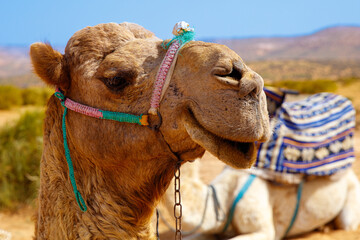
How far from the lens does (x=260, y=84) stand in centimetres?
149

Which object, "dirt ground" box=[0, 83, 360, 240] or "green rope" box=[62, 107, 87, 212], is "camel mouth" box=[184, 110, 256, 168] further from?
"dirt ground" box=[0, 83, 360, 240]

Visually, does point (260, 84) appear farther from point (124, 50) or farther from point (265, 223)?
point (265, 223)

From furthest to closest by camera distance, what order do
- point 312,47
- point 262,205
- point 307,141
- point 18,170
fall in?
point 312,47 < point 18,170 < point 307,141 < point 262,205

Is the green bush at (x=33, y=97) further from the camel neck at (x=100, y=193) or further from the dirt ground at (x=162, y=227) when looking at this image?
the camel neck at (x=100, y=193)

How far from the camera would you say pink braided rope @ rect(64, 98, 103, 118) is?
1765 mm

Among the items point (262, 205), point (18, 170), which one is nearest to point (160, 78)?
point (262, 205)

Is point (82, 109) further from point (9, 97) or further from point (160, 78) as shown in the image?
point (9, 97)

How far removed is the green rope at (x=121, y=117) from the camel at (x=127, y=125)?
22 mm

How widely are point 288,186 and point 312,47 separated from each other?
Result: 14509cm

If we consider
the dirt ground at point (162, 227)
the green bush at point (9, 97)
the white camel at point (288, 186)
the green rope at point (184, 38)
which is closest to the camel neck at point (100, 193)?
the dirt ground at point (162, 227)

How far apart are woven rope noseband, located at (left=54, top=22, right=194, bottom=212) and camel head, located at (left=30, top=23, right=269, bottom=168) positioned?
27 millimetres

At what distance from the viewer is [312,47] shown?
138375 mm

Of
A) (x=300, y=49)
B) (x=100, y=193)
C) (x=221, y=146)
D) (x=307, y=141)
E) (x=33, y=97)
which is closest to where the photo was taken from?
(x=221, y=146)

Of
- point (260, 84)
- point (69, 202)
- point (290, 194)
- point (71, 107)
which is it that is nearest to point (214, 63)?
point (260, 84)
